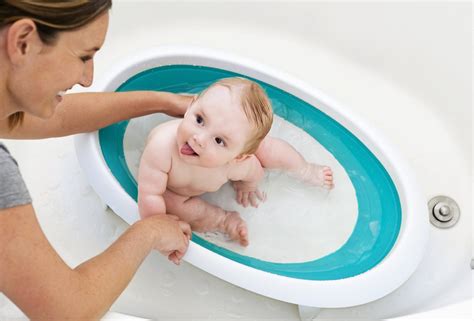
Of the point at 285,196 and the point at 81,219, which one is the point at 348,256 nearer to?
the point at 285,196

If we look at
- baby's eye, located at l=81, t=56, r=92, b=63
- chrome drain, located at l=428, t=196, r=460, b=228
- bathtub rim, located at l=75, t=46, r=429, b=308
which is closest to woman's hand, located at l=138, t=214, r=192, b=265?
bathtub rim, located at l=75, t=46, r=429, b=308

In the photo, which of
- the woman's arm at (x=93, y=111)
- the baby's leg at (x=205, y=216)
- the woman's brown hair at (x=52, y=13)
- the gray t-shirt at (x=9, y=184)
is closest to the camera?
the woman's brown hair at (x=52, y=13)

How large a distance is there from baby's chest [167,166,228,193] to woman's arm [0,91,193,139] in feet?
0.52

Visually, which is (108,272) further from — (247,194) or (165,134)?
(247,194)

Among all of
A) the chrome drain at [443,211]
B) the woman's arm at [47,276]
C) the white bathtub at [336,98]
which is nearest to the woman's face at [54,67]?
the woman's arm at [47,276]

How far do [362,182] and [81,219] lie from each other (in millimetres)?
705

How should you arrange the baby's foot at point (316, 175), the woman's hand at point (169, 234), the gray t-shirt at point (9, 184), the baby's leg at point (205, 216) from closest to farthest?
1. the gray t-shirt at point (9, 184)
2. the woman's hand at point (169, 234)
3. the baby's leg at point (205, 216)
4. the baby's foot at point (316, 175)

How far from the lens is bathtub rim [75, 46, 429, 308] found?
126 centimetres

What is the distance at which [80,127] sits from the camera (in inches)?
51.8

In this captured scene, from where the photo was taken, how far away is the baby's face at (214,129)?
115 centimetres

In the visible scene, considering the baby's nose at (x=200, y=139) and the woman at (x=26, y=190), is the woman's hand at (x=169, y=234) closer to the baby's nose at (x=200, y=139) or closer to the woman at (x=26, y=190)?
the woman at (x=26, y=190)

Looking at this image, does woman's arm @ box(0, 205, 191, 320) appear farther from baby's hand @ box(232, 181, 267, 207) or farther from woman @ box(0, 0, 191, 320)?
baby's hand @ box(232, 181, 267, 207)

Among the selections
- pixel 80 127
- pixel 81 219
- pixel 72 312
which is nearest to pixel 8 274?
pixel 72 312

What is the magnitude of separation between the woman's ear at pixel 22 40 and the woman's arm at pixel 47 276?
221 mm
